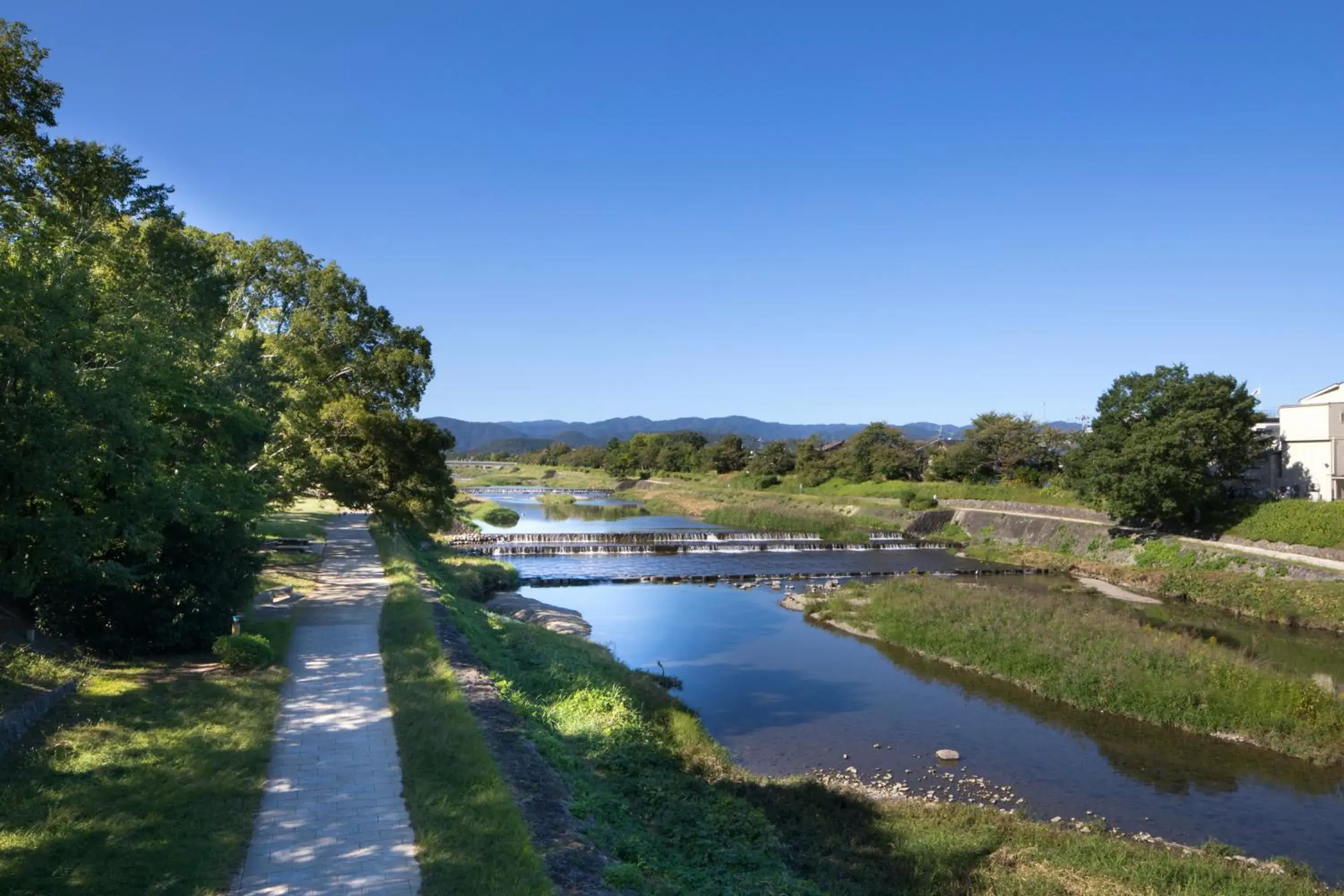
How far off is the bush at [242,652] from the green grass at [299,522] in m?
8.76

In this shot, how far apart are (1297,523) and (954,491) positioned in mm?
20976

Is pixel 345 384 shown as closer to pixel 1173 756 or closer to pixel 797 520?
pixel 1173 756

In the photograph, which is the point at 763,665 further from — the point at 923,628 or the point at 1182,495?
the point at 1182,495

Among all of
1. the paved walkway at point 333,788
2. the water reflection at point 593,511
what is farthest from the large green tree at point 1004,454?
the paved walkway at point 333,788

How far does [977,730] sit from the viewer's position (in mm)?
15617

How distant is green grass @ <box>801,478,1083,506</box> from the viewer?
4341 cm

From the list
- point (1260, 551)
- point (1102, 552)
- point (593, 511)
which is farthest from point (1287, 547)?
point (593, 511)

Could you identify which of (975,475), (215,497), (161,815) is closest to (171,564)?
(215,497)

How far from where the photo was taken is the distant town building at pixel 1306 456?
3259 cm

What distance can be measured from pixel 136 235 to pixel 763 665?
1638 centimetres

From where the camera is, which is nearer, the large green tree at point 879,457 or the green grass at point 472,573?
the green grass at point 472,573

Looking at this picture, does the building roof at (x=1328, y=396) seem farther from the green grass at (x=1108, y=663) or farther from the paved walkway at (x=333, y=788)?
the paved walkway at (x=333, y=788)

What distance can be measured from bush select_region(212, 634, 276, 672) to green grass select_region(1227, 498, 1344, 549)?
33375 mm

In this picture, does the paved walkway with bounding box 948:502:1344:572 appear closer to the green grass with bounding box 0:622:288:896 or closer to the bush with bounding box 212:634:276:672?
the bush with bounding box 212:634:276:672
